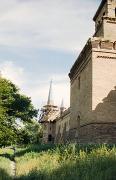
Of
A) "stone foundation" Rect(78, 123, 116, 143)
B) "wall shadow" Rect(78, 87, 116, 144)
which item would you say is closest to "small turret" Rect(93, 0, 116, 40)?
"wall shadow" Rect(78, 87, 116, 144)

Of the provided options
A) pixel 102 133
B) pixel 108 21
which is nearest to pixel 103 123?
pixel 102 133

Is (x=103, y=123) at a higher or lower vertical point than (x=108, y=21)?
lower

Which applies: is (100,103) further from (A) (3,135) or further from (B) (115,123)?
(A) (3,135)

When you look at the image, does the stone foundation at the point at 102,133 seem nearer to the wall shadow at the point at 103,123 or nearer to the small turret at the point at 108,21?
the wall shadow at the point at 103,123

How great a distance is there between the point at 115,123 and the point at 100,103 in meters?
1.63

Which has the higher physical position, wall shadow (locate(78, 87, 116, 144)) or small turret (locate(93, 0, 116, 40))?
small turret (locate(93, 0, 116, 40))

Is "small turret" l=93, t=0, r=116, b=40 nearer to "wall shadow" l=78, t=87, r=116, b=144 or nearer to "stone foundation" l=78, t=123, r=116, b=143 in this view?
"wall shadow" l=78, t=87, r=116, b=144

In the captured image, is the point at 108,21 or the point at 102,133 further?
the point at 108,21

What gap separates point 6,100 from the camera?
113 ft

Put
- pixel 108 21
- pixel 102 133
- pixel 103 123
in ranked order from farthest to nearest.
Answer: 1. pixel 108 21
2. pixel 103 123
3. pixel 102 133

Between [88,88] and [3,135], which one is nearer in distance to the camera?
[88,88]

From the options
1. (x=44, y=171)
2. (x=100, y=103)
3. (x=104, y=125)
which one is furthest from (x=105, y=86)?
(x=44, y=171)

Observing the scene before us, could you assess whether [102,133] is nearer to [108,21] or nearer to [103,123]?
[103,123]

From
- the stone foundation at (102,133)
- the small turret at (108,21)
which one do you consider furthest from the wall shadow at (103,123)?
the small turret at (108,21)
